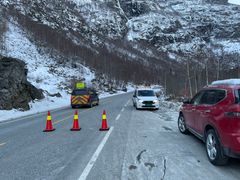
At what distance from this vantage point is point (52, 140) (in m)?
8.98

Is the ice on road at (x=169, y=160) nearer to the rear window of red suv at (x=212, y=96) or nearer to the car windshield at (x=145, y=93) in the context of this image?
the rear window of red suv at (x=212, y=96)

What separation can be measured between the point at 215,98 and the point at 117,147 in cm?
310

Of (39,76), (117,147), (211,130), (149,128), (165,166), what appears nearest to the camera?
(165,166)

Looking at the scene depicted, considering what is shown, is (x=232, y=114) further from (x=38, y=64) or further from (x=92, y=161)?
(x=38, y=64)

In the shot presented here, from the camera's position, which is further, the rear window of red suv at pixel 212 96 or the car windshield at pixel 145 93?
the car windshield at pixel 145 93

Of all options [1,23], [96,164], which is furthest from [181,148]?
[1,23]

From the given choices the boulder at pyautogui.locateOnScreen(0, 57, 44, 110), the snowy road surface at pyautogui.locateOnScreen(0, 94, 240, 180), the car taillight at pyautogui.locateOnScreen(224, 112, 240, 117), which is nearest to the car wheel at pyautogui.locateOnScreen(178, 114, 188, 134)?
the snowy road surface at pyautogui.locateOnScreen(0, 94, 240, 180)

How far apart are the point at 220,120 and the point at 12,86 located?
2058 cm

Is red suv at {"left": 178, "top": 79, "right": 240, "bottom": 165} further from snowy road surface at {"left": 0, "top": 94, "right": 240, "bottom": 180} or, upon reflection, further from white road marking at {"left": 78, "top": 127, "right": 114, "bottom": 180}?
white road marking at {"left": 78, "top": 127, "right": 114, "bottom": 180}

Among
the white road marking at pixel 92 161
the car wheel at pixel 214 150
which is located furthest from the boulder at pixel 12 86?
the car wheel at pixel 214 150

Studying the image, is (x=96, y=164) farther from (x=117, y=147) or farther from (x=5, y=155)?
(x=5, y=155)

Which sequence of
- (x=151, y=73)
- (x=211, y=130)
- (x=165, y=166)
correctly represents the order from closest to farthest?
(x=165, y=166)
(x=211, y=130)
(x=151, y=73)

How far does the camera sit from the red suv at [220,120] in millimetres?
5449

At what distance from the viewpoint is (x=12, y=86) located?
22828 mm
